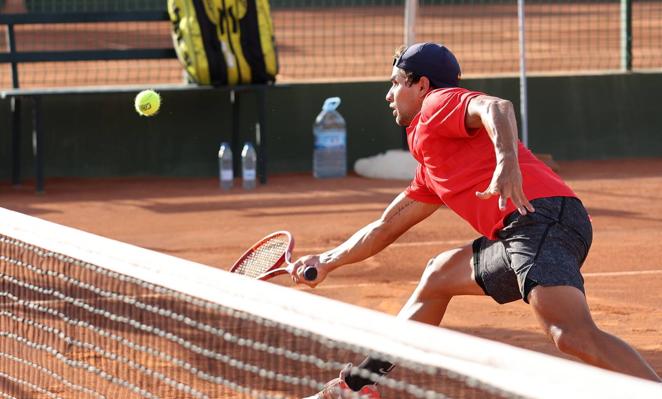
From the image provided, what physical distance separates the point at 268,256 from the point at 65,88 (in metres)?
6.37

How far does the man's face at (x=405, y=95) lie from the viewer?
182 inches

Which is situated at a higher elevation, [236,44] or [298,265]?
[236,44]

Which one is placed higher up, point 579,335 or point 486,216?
point 486,216

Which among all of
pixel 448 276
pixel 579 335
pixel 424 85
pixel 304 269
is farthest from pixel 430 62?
pixel 579 335

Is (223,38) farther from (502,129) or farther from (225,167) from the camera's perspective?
(502,129)

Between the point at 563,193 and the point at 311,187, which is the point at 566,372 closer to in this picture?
the point at 563,193

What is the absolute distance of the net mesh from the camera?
549cm

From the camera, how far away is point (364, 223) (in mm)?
9422

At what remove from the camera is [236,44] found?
1122cm

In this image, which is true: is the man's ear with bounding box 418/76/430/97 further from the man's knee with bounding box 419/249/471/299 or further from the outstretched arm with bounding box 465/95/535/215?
the man's knee with bounding box 419/249/471/299

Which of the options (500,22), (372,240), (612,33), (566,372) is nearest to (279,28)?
(500,22)

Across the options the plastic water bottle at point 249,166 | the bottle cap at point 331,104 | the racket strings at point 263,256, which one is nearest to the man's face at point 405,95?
the racket strings at point 263,256

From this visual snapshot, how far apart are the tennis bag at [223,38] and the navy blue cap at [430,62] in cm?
670

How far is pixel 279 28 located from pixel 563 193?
19.0 metres
